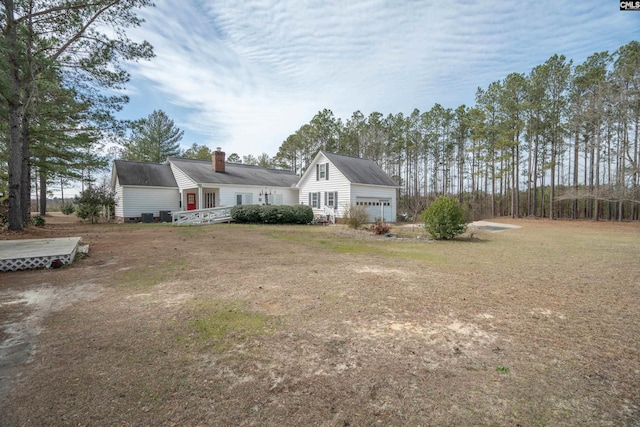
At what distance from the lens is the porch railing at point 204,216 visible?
1981 cm

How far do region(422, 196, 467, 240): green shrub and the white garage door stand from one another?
10.0 metres

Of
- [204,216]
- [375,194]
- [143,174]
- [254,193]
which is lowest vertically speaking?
[204,216]

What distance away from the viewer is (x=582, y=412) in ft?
7.20

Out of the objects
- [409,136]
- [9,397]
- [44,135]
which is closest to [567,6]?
[9,397]

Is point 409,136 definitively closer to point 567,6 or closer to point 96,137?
point 567,6

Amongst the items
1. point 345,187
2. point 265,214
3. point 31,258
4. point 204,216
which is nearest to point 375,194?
point 345,187

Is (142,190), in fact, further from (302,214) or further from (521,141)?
(521,141)

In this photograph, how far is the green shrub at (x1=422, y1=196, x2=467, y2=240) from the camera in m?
12.6

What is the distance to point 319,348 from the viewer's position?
10.4ft

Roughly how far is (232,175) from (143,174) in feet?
22.8

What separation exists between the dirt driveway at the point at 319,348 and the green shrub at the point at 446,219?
612cm

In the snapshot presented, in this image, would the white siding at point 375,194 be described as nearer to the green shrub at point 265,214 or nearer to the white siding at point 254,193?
the green shrub at point 265,214

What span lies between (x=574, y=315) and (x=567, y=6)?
976cm

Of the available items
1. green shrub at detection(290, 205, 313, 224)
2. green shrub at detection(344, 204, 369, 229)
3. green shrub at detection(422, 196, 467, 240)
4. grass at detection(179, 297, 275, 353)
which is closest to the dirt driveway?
grass at detection(179, 297, 275, 353)
